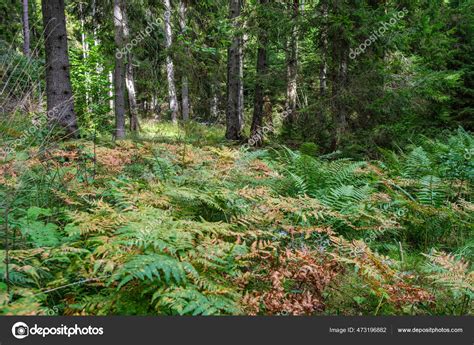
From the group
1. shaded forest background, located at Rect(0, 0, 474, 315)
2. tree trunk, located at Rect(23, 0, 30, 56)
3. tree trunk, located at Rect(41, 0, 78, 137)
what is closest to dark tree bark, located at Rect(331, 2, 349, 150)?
shaded forest background, located at Rect(0, 0, 474, 315)

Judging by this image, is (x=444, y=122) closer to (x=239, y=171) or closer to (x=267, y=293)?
(x=239, y=171)

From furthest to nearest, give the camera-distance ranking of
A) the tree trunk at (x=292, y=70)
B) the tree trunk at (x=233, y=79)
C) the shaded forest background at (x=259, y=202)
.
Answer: the tree trunk at (x=233, y=79) < the tree trunk at (x=292, y=70) < the shaded forest background at (x=259, y=202)

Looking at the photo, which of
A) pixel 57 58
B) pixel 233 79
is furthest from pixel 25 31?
pixel 57 58

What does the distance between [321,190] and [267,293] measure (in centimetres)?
194

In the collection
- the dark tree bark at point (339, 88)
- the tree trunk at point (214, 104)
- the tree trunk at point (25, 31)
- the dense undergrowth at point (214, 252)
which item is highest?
the tree trunk at point (25, 31)

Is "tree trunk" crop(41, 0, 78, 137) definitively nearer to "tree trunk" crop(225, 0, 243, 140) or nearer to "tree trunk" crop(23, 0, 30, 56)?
"tree trunk" crop(225, 0, 243, 140)

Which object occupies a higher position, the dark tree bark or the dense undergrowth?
the dark tree bark

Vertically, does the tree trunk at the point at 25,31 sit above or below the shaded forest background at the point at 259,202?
above

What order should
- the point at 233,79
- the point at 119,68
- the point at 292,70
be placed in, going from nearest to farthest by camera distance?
1. the point at 119,68
2. the point at 233,79
3. the point at 292,70

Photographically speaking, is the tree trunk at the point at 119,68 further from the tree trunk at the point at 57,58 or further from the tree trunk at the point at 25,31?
the tree trunk at the point at 25,31

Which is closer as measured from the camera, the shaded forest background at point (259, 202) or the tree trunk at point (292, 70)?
the shaded forest background at point (259, 202)

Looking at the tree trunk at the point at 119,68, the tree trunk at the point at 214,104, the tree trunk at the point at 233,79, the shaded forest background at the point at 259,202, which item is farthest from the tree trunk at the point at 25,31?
the tree trunk at the point at 214,104

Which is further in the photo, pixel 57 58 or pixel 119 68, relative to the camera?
pixel 119 68

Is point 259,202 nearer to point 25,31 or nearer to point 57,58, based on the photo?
point 57,58
